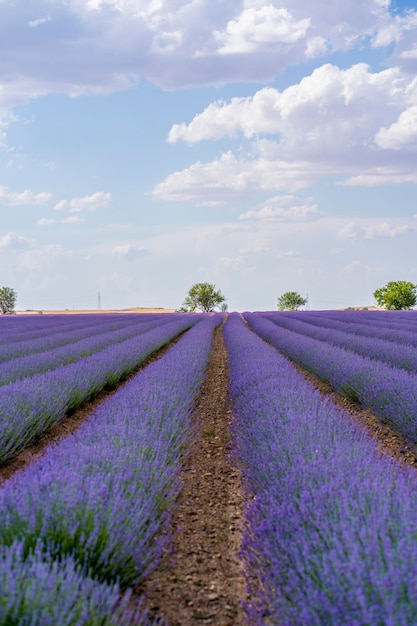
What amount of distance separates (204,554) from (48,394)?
9.94 feet

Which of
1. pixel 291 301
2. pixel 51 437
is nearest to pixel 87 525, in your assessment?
pixel 51 437

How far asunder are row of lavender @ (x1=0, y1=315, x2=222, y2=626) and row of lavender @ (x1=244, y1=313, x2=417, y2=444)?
2.26 meters

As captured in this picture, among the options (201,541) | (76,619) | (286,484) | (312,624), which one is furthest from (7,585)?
(201,541)

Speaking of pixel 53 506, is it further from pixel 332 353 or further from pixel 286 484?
pixel 332 353

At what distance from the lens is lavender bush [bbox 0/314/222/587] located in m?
2.41

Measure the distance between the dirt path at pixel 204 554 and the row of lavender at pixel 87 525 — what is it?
5.5 inches

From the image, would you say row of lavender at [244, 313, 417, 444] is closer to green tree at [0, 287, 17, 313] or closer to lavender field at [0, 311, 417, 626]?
lavender field at [0, 311, 417, 626]

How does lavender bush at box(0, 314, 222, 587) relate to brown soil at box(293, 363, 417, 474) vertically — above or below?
above

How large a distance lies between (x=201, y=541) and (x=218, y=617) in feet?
2.60

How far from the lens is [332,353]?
29.4 ft

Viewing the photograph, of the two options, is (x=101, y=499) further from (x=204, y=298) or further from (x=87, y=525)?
(x=204, y=298)

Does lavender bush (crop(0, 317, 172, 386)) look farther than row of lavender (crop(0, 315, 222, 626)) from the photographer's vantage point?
Yes

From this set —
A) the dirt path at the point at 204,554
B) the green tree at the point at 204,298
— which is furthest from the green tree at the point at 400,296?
the dirt path at the point at 204,554

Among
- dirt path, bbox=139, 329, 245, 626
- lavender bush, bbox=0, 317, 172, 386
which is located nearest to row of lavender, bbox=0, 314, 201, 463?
lavender bush, bbox=0, 317, 172, 386
